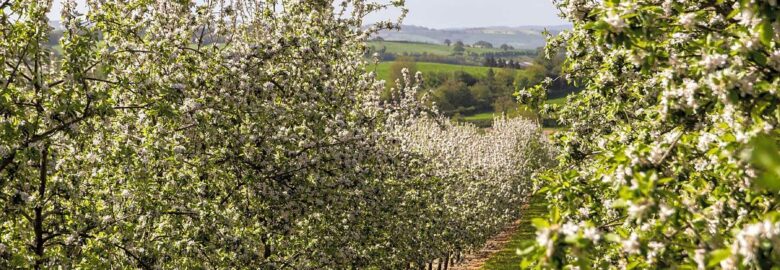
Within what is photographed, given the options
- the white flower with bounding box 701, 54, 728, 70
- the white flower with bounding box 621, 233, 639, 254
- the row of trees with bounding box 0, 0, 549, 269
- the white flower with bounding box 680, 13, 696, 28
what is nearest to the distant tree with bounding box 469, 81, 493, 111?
the row of trees with bounding box 0, 0, 549, 269

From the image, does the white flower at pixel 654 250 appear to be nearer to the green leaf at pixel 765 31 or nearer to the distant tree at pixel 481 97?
the green leaf at pixel 765 31

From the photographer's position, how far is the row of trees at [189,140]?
23.5ft

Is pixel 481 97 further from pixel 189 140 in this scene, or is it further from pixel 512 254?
pixel 189 140

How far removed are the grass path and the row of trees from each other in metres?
15.8

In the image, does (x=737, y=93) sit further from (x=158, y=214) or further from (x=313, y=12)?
(x=313, y=12)

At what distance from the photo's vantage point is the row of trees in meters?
7.18

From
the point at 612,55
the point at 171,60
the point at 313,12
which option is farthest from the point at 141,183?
the point at 612,55

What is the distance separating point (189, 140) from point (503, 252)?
92.6 feet

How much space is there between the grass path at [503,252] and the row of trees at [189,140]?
1585 cm

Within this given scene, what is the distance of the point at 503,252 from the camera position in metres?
35.5

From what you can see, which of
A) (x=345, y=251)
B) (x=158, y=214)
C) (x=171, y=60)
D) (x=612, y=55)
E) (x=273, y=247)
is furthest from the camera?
(x=345, y=251)

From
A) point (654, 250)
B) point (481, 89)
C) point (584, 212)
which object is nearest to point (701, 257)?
point (654, 250)

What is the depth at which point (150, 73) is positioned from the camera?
32.1ft

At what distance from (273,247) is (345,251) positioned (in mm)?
1808
